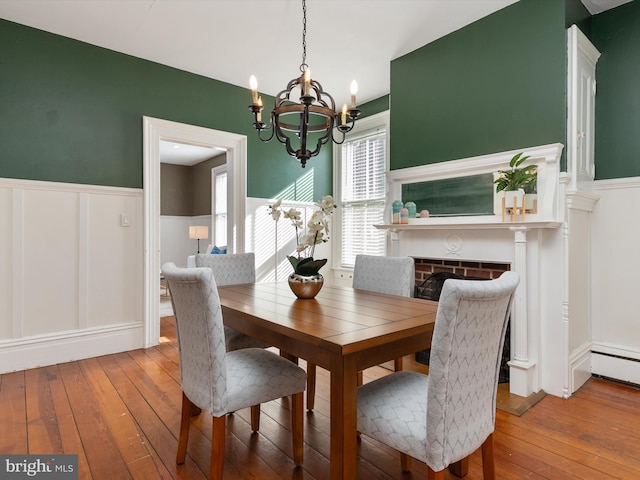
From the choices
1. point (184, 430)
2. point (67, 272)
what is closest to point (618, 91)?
point (184, 430)

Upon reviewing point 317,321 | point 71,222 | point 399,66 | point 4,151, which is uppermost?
point 399,66

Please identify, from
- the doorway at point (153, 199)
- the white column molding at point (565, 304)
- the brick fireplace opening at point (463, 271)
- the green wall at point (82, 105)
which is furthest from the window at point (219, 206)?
the white column molding at point (565, 304)

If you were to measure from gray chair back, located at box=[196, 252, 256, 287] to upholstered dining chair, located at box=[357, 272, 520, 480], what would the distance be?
169 cm

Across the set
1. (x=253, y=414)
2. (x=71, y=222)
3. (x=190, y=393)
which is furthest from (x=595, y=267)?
(x=71, y=222)

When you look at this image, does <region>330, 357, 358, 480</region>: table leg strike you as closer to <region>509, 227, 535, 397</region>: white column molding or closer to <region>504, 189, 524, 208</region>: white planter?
<region>509, 227, 535, 397</region>: white column molding

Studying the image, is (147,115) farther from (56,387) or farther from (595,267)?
(595,267)

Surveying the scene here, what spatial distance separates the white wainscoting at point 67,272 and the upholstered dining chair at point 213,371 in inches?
82.9

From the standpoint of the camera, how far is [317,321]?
1.57 metres

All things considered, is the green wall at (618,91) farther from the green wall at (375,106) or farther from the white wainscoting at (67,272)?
the white wainscoting at (67,272)

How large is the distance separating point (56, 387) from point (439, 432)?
2.74 metres

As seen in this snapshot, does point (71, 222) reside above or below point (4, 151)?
below

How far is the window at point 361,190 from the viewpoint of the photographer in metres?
4.45

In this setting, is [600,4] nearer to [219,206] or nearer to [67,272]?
[67,272]

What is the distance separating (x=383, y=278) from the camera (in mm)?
2566
